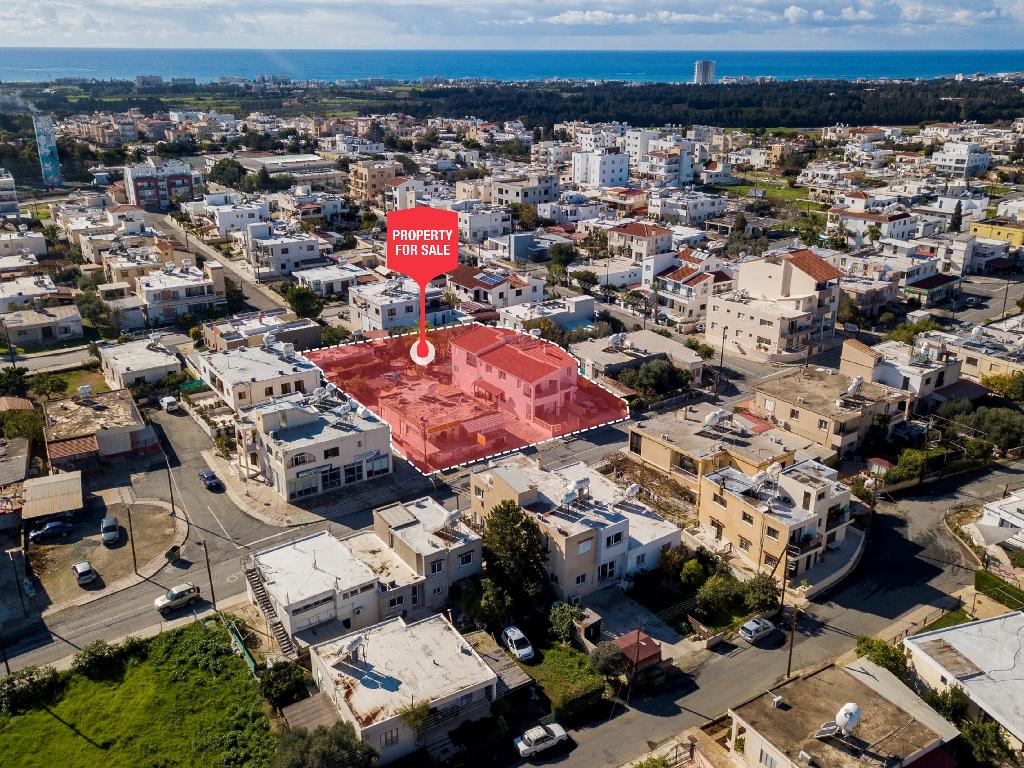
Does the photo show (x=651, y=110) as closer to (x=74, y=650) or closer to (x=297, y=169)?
(x=297, y=169)

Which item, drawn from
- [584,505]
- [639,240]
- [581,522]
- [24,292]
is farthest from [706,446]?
[24,292]

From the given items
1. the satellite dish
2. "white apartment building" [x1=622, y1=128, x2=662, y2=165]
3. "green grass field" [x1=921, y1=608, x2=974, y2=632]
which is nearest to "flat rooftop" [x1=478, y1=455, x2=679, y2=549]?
"green grass field" [x1=921, y1=608, x2=974, y2=632]

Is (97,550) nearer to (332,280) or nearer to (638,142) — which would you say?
(332,280)

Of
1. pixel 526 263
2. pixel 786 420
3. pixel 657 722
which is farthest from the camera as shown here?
pixel 526 263

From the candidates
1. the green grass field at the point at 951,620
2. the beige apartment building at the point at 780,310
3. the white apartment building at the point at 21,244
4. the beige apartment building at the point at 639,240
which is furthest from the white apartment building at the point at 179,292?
the green grass field at the point at 951,620

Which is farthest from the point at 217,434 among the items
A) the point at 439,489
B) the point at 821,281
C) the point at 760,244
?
the point at 760,244

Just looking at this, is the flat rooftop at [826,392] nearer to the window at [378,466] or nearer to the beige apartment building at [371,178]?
the window at [378,466]
